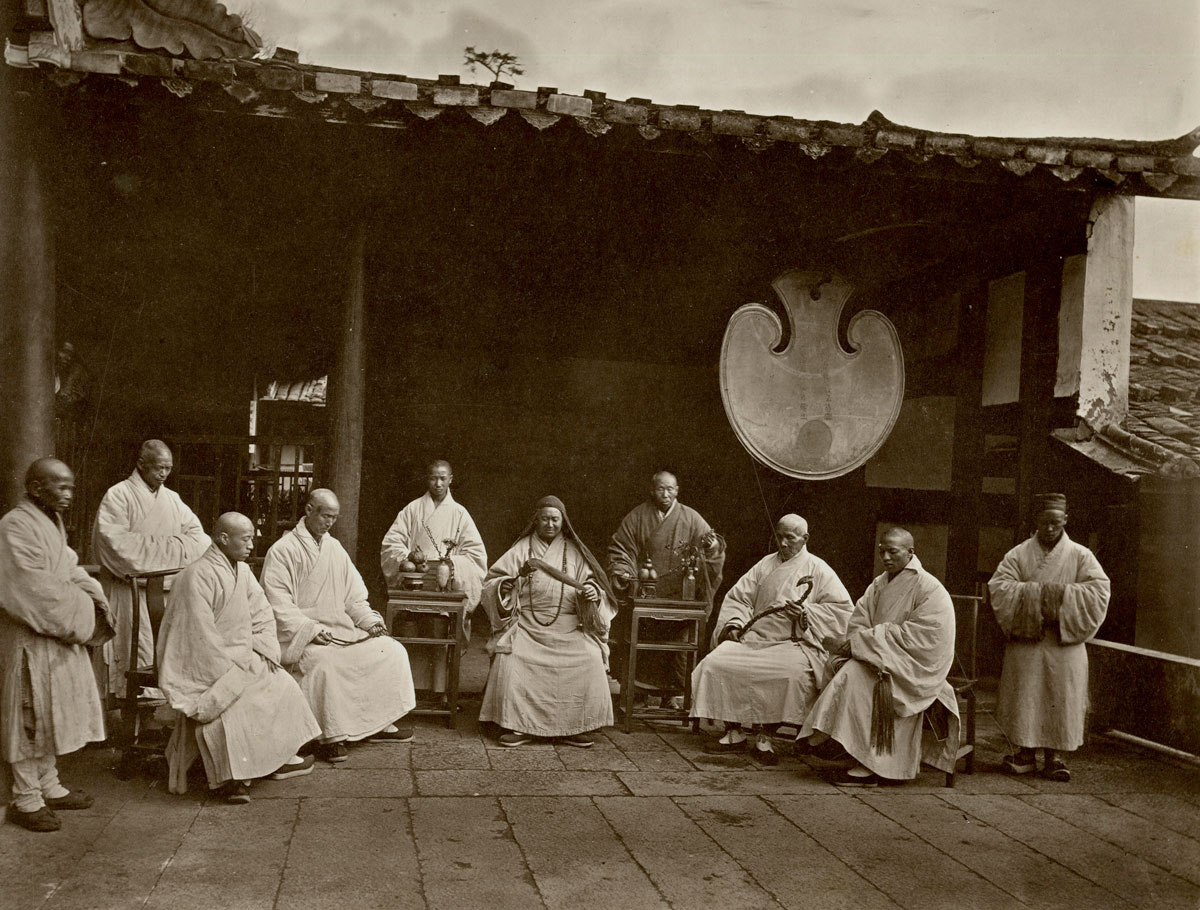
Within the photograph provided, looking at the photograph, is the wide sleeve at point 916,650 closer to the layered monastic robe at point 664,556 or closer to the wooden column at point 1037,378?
the layered monastic robe at point 664,556

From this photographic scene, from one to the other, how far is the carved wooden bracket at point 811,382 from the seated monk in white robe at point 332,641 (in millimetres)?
2997

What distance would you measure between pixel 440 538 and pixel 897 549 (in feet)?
11.3

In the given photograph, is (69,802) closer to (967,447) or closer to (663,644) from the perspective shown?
(663,644)

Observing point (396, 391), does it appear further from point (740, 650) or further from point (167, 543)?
point (740, 650)

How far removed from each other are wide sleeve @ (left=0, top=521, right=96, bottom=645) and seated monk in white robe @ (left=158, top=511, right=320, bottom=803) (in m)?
0.59

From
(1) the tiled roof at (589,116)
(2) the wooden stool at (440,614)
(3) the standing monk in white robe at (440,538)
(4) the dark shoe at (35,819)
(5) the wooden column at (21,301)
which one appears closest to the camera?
(4) the dark shoe at (35,819)

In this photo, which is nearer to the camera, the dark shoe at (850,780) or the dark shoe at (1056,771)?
the dark shoe at (850,780)

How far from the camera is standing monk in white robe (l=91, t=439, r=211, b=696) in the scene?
6.32m

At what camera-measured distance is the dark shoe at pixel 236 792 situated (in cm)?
496

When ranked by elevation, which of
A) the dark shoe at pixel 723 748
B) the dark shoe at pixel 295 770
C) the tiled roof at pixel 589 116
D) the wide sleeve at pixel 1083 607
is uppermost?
the tiled roof at pixel 589 116

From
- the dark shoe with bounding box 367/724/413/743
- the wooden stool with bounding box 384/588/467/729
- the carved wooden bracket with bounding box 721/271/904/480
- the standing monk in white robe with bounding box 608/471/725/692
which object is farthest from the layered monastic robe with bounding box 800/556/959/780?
the dark shoe with bounding box 367/724/413/743

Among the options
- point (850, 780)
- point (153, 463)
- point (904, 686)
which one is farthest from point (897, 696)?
point (153, 463)

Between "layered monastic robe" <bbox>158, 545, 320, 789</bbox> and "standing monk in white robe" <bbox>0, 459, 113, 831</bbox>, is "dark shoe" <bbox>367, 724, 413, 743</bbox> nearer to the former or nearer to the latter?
"layered monastic robe" <bbox>158, 545, 320, 789</bbox>

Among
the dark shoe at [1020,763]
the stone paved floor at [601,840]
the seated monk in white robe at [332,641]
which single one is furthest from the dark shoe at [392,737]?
the dark shoe at [1020,763]
